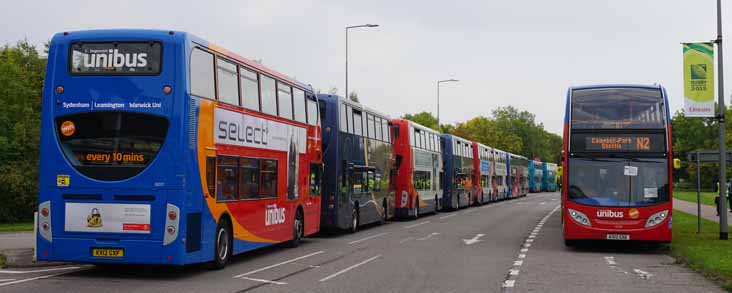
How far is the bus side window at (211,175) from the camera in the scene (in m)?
14.6

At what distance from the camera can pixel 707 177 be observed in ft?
348

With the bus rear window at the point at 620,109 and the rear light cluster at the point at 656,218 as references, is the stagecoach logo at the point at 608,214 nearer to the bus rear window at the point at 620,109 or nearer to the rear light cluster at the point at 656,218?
the rear light cluster at the point at 656,218

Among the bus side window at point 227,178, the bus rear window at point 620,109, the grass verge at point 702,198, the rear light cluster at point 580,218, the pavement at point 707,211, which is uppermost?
the bus rear window at point 620,109

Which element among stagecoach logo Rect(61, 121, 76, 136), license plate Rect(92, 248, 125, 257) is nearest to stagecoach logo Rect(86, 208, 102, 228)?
license plate Rect(92, 248, 125, 257)

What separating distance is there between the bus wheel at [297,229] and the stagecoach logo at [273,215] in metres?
1.14

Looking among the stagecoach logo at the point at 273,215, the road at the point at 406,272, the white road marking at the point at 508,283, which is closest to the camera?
the road at the point at 406,272

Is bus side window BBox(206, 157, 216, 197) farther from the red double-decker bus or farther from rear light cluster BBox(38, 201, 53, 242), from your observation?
the red double-decker bus

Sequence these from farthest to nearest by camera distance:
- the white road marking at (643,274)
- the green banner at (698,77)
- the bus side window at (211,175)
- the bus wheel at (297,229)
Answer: the green banner at (698,77) < the bus wheel at (297,229) < the white road marking at (643,274) < the bus side window at (211,175)

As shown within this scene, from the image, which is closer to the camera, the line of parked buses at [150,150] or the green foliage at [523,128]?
the line of parked buses at [150,150]

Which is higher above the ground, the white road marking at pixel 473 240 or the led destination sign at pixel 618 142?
the led destination sign at pixel 618 142

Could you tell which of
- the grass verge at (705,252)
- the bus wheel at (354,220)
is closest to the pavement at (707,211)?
the grass verge at (705,252)

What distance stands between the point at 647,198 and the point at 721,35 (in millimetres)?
5752

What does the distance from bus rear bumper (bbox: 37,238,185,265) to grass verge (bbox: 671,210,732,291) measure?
853 cm

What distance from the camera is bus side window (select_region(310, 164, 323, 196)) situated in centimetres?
2223
